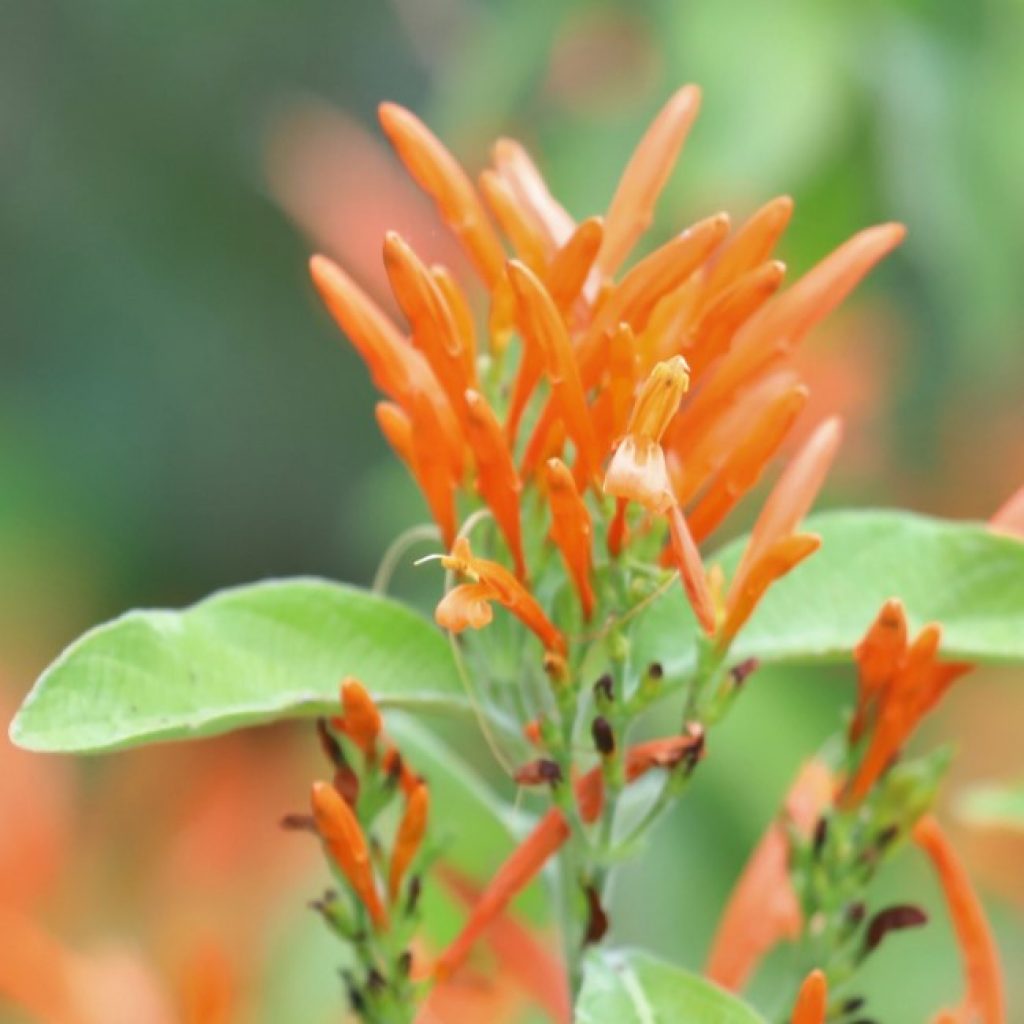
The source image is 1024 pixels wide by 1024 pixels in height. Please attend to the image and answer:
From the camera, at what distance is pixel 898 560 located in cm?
139

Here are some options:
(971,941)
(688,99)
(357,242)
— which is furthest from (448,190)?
(357,242)

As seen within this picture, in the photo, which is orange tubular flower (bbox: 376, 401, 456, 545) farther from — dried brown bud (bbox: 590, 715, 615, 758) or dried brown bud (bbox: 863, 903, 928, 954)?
dried brown bud (bbox: 863, 903, 928, 954)

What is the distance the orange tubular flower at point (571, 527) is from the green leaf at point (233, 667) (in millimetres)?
140

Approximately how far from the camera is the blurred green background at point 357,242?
260 cm

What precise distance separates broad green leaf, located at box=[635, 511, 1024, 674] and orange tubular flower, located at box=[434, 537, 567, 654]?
0.15 metres

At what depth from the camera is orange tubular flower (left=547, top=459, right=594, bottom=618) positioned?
115 centimetres

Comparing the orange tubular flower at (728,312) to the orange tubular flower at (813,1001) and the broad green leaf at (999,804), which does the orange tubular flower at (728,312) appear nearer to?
the orange tubular flower at (813,1001)

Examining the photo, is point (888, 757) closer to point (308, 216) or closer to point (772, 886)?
point (772, 886)

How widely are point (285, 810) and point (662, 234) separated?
1.16 m

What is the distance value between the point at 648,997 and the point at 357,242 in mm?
2191

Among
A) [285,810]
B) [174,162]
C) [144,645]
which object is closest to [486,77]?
[285,810]

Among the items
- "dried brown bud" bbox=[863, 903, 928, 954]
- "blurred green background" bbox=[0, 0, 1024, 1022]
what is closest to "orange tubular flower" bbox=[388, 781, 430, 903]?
"dried brown bud" bbox=[863, 903, 928, 954]

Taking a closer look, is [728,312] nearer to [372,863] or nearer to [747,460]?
[747,460]

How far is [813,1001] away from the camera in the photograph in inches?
46.4
